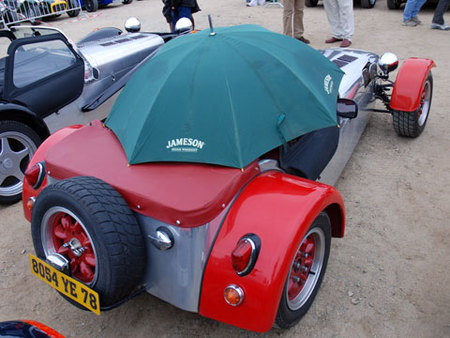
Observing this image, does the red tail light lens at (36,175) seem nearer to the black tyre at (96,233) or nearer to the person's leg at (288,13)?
the black tyre at (96,233)

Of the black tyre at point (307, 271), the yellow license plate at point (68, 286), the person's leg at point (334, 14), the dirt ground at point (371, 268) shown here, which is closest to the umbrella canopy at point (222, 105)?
the black tyre at point (307, 271)

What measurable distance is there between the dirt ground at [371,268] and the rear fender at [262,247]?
1.77ft

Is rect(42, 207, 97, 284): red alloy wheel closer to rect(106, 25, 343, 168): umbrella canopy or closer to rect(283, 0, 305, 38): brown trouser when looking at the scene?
rect(106, 25, 343, 168): umbrella canopy

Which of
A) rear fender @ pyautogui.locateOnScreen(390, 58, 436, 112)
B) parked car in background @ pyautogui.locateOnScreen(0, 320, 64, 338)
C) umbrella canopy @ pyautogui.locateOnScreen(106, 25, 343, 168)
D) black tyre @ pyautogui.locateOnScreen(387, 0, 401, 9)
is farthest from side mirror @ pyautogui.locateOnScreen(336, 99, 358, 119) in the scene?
black tyre @ pyautogui.locateOnScreen(387, 0, 401, 9)

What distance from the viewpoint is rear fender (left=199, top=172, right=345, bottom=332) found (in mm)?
1938

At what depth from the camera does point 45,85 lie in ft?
13.5

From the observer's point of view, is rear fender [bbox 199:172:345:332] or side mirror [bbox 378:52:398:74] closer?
rear fender [bbox 199:172:345:332]

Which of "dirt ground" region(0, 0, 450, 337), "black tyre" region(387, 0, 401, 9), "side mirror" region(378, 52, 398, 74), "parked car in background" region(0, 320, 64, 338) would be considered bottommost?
"dirt ground" region(0, 0, 450, 337)

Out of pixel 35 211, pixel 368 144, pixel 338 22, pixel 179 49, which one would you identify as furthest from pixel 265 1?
pixel 35 211

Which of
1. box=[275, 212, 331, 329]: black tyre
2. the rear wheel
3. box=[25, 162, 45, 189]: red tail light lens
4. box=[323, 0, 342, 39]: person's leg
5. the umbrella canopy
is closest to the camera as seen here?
the umbrella canopy

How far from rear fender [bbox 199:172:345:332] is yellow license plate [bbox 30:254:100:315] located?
0.54m

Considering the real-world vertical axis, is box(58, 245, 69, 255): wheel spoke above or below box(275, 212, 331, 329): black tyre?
above

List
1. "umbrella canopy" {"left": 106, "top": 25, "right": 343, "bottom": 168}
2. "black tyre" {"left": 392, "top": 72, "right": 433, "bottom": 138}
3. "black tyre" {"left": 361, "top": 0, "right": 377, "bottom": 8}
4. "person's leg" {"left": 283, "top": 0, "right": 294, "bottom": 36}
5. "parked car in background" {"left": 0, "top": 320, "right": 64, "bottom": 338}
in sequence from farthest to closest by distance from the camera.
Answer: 1. "black tyre" {"left": 361, "top": 0, "right": 377, "bottom": 8}
2. "person's leg" {"left": 283, "top": 0, "right": 294, "bottom": 36}
3. "black tyre" {"left": 392, "top": 72, "right": 433, "bottom": 138}
4. "umbrella canopy" {"left": 106, "top": 25, "right": 343, "bottom": 168}
5. "parked car in background" {"left": 0, "top": 320, "right": 64, "bottom": 338}

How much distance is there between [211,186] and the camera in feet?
6.88
